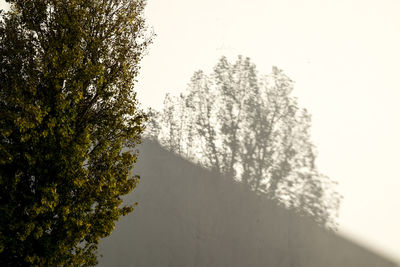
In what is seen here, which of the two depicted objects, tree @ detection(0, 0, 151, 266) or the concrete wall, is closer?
tree @ detection(0, 0, 151, 266)

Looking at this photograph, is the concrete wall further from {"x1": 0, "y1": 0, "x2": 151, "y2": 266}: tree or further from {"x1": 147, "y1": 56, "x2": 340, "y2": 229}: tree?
{"x1": 0, "y1": 0, "x2": 151, "y2": 266}: tree

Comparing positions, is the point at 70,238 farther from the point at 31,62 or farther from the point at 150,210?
the point at 150,210

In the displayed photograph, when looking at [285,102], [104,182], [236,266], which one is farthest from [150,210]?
[104,182]

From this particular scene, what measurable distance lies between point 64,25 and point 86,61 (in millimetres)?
1234

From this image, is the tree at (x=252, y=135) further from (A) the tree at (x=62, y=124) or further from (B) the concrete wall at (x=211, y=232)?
(A) the tree at (x=62, y=124)

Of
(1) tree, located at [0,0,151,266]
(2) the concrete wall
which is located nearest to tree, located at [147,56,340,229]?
(2) the concrete wall

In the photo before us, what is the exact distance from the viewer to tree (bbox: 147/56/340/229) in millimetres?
27609

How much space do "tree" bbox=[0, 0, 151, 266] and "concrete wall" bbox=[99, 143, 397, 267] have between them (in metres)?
19.8

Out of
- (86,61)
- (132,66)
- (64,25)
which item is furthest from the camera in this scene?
(132,66)

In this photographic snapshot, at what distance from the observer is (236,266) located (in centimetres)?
2692

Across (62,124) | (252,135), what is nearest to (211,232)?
(252,135)

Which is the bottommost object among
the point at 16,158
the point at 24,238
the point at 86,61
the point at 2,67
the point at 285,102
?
the point at 24,238

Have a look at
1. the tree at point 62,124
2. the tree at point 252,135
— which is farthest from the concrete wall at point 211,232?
the tree at point 62,124

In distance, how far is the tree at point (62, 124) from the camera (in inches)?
354
